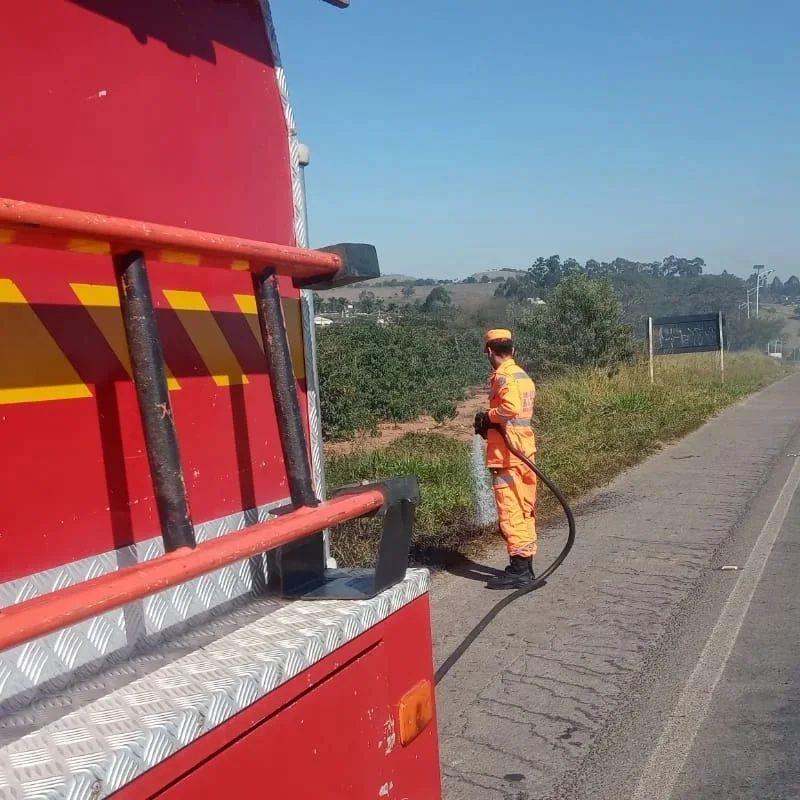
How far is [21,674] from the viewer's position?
4.91ft

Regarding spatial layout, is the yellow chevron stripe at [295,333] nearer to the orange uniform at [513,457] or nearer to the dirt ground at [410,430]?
the orange uniform at [513,457]

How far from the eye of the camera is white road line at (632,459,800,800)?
3.51 metres

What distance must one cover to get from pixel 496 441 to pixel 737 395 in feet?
62.7

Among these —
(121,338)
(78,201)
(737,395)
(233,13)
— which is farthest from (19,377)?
(737,395)

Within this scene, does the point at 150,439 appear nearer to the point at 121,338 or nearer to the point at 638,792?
the point at 121,338

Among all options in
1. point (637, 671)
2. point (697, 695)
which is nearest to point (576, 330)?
point (637, 671)

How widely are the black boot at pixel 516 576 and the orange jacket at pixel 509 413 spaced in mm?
681

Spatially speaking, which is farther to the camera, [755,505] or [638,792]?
[755,505]

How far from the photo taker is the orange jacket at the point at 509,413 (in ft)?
19.0

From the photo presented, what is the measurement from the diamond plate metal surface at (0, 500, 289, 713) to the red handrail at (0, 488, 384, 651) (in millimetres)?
163

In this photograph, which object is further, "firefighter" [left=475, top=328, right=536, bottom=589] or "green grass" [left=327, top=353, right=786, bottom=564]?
"green grass" [left=327, top=353, right=786, bottom=564]

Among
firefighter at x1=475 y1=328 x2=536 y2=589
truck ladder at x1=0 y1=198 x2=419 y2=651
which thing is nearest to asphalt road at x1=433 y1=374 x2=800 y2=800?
firefighter at x1=475 y1=328 x2=536 y2=589

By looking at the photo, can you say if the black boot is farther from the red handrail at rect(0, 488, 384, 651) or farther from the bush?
the bush

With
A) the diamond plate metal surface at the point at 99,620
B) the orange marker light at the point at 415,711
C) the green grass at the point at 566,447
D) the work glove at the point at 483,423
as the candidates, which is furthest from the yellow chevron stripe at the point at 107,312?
the work glove at the point at 483,423
